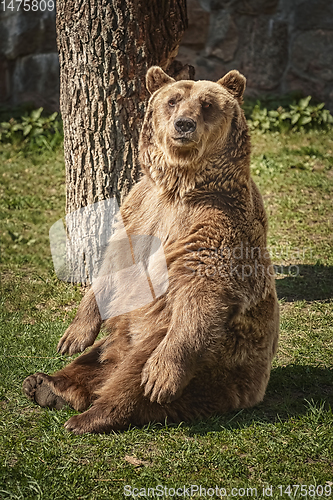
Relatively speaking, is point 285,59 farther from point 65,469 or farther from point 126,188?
point 65,469

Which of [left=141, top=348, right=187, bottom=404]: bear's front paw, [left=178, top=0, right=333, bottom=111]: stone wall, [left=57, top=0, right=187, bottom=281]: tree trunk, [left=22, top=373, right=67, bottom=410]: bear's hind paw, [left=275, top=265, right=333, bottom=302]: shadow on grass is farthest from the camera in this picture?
[left=178, top=0, right=333, bottom=111]: stone wall

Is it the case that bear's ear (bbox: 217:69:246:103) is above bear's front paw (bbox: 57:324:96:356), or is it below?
above

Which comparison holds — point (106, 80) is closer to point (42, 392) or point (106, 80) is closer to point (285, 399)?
point (42, 392)

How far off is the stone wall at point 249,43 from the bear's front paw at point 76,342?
20.8 feet

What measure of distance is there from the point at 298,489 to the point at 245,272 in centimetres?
123

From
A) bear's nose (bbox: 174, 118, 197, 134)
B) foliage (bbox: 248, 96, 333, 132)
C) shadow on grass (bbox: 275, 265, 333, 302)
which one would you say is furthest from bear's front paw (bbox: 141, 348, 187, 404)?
foliage (bbox: 248, 96, 333, 132)

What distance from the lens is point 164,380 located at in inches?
129

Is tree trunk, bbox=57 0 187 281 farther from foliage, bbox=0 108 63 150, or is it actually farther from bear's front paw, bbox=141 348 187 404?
foliage, bbox=0 108 63 150

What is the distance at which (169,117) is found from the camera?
11.9ft

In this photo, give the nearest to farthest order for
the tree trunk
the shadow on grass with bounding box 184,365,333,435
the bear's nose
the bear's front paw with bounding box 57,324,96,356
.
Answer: the bear's nose < the shadow on grass with bounding box 184,365,333,435 < the bear's front paw with bounding box 57,324,96,356 < the tree trunk

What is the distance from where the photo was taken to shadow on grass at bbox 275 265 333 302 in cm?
587

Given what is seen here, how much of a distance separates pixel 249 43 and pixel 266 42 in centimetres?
26

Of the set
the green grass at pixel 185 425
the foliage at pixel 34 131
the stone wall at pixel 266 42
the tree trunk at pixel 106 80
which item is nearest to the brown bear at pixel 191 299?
the green grass at pixel 185 425

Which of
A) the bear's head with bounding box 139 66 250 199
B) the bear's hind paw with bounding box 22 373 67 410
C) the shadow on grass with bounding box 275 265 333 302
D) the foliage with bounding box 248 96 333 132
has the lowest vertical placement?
the shadow on grass with bounding box 275 265 333 302
